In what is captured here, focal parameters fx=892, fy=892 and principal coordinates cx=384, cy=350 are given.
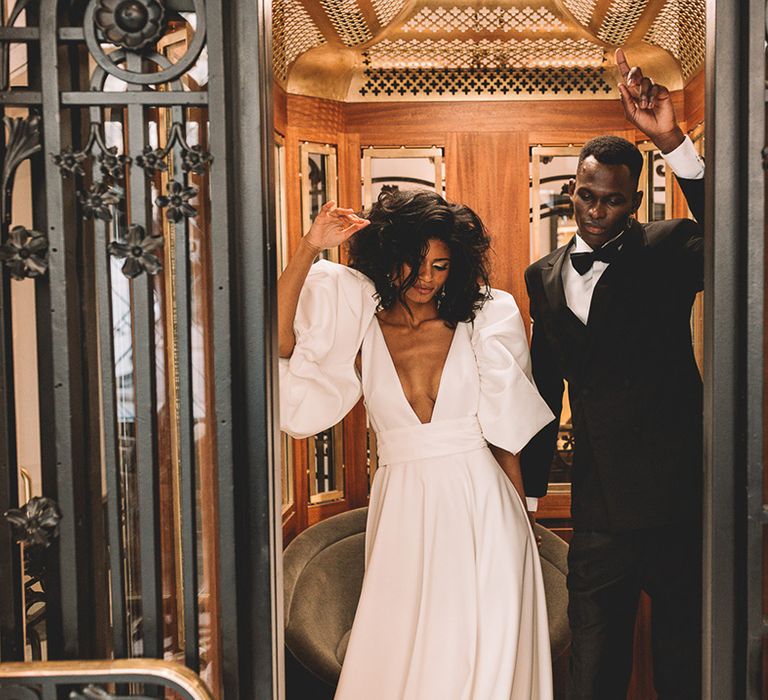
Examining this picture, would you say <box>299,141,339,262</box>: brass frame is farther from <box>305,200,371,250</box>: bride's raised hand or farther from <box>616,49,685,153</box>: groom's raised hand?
<box>616,49,685,153</box>: groom's raised hand

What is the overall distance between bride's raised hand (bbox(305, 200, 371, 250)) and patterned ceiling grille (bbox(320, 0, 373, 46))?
1147 millimetres

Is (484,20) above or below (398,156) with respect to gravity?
above

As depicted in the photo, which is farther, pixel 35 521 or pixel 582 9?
pixel 582 9

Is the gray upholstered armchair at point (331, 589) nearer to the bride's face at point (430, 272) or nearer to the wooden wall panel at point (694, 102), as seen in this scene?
the bride's face at point (430, 272)

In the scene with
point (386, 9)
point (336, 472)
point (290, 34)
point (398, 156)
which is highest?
point (386, 9)

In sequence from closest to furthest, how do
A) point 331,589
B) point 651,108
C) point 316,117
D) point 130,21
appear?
1. point 130,21
2. point 651,108
3. point 331,589
4. point 316,117

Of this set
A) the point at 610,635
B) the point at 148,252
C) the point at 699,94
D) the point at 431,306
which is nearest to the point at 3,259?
the point at 148,252

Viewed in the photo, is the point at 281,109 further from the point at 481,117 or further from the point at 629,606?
the point at 629,606

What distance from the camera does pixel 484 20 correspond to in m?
3.29

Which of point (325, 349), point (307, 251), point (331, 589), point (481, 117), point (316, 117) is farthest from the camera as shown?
point (481, 117)

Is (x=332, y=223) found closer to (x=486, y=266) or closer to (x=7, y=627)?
(x=486, y=266)

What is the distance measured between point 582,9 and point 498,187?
69 cm

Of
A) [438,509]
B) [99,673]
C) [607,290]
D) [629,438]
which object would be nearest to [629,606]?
[629,438]

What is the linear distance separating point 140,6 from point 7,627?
1007 millimetres
